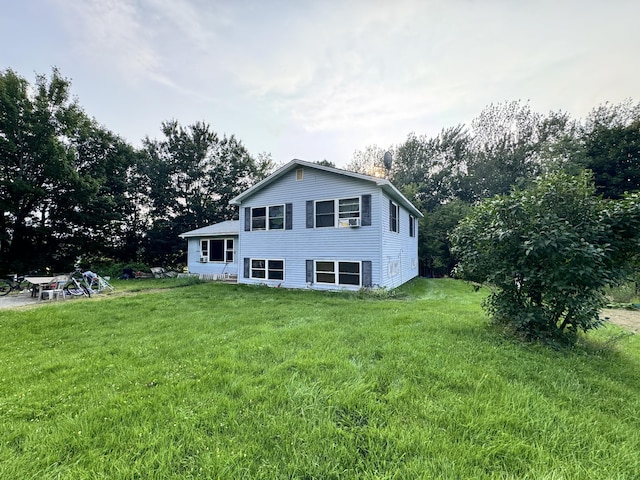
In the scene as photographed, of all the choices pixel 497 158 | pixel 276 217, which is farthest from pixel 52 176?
pixel 497 158

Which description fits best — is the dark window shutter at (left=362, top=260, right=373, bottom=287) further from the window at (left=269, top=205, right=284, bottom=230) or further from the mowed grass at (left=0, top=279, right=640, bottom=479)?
the mowed grass at (left=0, top=279, right=640, bottom=479)

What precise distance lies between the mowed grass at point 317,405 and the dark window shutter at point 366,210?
20.0ft

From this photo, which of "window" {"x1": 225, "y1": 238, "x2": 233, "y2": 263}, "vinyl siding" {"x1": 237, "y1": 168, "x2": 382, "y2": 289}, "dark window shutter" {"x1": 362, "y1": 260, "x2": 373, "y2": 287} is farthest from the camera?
"window" {"x1": 225, "y1": 238, "x2": 233, "y2": 263}

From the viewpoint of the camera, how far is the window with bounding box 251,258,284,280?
1291cm

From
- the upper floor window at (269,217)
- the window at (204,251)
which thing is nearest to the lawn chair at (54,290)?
the window at (204,251)

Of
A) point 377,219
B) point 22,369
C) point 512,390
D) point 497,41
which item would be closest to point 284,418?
point 512,390

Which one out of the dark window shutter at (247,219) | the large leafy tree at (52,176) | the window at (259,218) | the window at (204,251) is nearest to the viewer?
the window at (259,218)

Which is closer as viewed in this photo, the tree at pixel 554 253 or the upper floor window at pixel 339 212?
the tree at pixel 554 253

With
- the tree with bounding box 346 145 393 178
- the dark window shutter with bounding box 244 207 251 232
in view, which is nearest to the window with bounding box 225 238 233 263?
the dark window shutter with bounding box 244 207 251 232

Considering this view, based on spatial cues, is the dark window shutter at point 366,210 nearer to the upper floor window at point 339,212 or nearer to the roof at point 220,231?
the upper floor window at point 339,212

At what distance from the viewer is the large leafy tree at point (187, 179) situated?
75.5ft

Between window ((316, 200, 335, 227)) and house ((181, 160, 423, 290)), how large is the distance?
4 centimetres

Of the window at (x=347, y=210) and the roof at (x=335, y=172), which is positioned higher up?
the roof at (x=335, y=172)

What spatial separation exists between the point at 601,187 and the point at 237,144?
30.7 m
